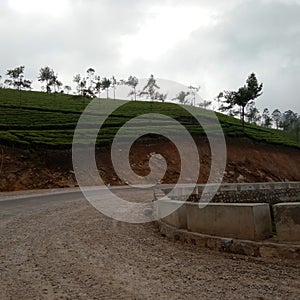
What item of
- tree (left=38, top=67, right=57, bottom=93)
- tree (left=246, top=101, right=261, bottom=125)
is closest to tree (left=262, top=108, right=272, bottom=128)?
tree (left=246, top=101, right=261, bottom=125)

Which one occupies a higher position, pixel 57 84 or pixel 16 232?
pixel 57 84

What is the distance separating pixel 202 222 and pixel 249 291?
2.77 meters

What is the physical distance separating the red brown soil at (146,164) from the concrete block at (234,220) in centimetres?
2175

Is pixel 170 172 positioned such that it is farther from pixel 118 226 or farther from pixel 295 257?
pixel 295 257

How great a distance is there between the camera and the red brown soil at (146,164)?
95.1ft

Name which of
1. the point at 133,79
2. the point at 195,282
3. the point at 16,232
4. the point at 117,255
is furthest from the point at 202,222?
the point at 133,79

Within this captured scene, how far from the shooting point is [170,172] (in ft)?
116

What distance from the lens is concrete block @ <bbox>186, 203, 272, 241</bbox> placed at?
7031 millimetres

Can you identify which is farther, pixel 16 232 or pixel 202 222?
pixel 16 232

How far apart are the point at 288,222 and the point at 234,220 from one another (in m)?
0.99

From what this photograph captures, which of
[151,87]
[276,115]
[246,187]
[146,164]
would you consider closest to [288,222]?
[246,187]

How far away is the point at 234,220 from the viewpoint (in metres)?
7.31

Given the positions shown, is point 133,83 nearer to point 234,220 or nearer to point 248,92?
point 248,92

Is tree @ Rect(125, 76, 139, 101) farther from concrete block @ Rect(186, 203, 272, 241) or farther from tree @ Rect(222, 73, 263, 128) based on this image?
concrete block @ Rect(186, 203, 272, 241)
